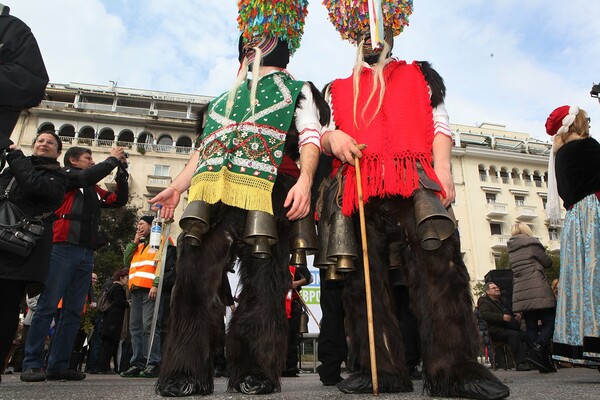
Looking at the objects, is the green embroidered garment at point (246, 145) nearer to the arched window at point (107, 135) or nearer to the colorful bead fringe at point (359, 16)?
the colorful bead fringe at point (359, 16)

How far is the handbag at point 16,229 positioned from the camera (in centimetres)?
274

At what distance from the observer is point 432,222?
2.20m

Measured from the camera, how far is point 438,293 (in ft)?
6.85

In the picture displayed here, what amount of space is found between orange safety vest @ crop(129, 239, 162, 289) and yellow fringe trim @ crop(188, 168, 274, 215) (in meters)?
3.75

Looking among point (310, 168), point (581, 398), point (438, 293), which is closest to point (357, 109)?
point (310, 168)

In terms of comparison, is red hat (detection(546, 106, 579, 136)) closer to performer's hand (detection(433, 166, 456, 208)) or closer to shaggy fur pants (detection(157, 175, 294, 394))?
performer's hand (detection(433, 166, 456, 208))

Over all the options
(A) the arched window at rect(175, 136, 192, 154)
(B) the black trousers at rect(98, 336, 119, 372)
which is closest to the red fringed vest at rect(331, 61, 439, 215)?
(B) the black trousers at rect(98, 336, 119, 372)

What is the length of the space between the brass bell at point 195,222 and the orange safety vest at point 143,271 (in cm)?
378

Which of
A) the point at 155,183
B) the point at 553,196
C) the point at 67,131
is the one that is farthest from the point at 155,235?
the point at 67,131

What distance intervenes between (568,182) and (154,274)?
4557mm

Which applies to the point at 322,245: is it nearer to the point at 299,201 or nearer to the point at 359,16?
the point at 299,201

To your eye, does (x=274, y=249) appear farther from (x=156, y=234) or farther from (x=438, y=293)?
(x=156, y=234)

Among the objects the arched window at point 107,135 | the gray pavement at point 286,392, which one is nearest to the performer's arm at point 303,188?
the gray pavement at point 286,392

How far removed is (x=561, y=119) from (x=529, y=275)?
2596 mm
